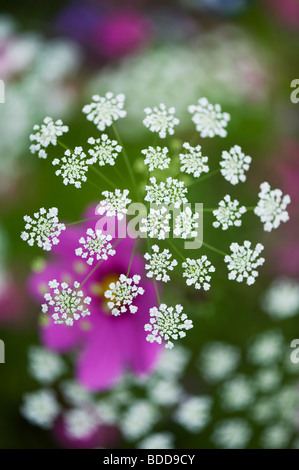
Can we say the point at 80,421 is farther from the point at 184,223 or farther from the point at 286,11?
the point at 286,11

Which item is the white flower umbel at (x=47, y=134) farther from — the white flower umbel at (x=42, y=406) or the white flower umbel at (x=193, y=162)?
the white flower umbel at (x=42, y=406)

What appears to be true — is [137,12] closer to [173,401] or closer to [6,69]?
[6,69]

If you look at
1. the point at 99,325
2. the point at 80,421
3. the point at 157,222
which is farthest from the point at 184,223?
the point at 80,421

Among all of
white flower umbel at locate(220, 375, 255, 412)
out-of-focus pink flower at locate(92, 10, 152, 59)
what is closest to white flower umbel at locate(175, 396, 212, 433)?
white flower umbel at locate(220, 375, 255, 412)

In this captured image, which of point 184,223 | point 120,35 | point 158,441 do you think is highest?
point 120,35

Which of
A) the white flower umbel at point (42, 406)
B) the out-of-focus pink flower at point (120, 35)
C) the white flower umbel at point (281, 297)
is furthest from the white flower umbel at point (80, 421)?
the out-of-focus pink flower at point (120, 35)
